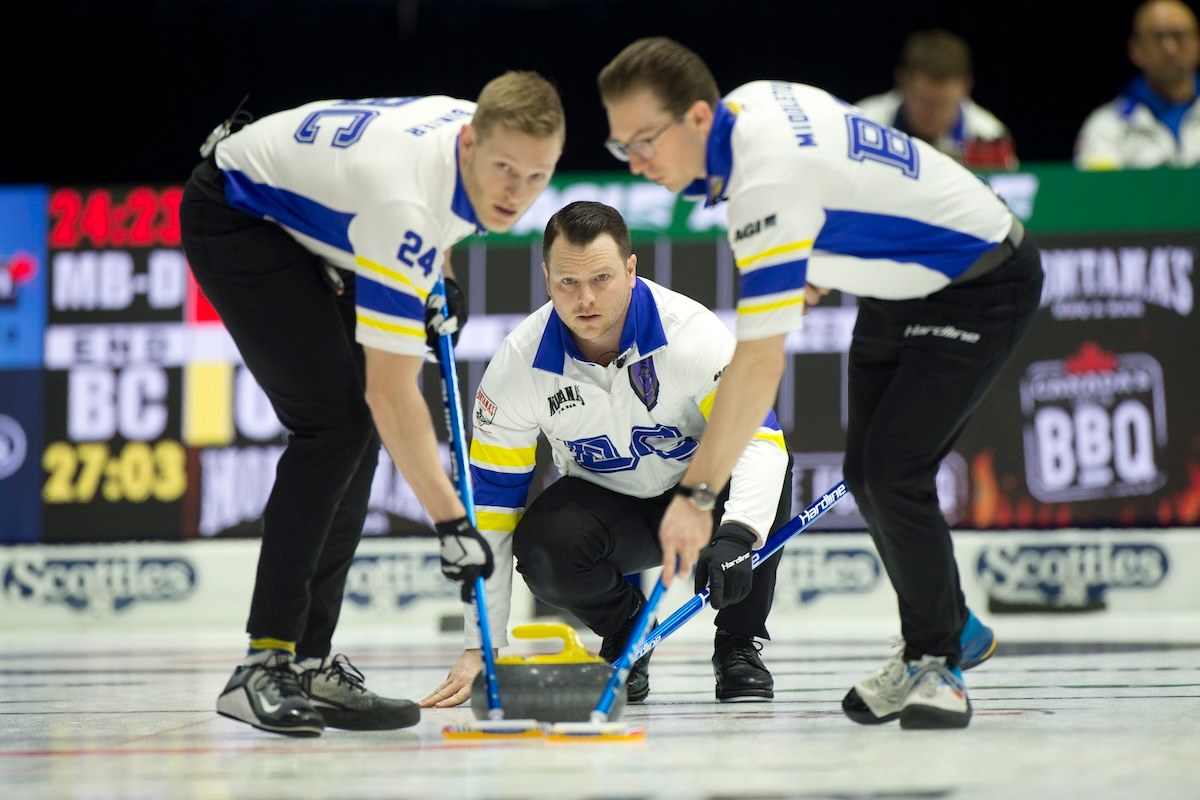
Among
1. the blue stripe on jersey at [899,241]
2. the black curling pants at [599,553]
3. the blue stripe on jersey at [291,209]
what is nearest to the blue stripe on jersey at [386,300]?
A: the blue stripe on jersey at [291,209]

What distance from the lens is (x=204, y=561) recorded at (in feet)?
21.3

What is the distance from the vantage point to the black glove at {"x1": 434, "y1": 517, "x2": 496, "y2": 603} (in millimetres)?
2824

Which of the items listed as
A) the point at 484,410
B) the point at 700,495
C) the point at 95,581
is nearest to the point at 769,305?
the point at 700,495

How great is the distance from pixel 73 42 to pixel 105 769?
268 inches

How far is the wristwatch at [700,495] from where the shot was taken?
2.70m

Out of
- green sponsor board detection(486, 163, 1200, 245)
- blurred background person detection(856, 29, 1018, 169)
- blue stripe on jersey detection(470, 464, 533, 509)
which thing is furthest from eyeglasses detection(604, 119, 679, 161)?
blurred background person detection(856, 29, 1018, 169)

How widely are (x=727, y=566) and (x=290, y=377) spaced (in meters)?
1.06

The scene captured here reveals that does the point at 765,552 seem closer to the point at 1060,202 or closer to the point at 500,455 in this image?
the point at 500,455

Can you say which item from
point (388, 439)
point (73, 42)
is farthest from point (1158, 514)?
point (73, 42)

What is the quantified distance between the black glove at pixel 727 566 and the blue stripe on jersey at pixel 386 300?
3.30 feet

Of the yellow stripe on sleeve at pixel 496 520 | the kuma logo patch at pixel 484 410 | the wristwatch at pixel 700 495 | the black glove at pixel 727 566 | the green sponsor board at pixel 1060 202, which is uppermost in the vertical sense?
the green sponsor board at pixel 1060 202

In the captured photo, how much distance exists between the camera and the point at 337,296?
10.1 ft

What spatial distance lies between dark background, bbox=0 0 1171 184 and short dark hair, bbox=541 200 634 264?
4651mm

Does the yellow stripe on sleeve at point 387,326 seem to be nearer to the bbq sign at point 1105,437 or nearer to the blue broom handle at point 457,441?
the blue broom handle at point 457,441
